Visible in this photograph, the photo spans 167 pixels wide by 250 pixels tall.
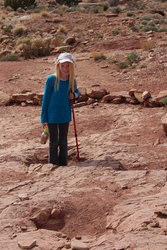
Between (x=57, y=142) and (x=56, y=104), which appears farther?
(x=57, y=142)

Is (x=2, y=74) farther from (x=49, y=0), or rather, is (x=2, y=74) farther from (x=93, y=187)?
(x=49, y=0)

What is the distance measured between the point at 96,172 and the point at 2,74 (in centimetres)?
917

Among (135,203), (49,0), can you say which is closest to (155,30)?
(135,203)

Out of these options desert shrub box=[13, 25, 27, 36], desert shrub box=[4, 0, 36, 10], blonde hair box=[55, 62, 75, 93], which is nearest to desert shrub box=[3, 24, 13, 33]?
desert shrub box=[13, 25, 27, 36]

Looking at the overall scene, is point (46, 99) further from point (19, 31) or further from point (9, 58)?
point (19, 31)

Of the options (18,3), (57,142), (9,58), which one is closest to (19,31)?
(9,58)

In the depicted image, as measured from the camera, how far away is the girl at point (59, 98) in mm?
5762

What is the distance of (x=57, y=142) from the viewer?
20.5 ft

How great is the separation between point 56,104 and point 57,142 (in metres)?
0.61

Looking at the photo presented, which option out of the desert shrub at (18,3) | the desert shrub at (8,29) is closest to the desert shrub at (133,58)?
the desert shrub at (8,29)

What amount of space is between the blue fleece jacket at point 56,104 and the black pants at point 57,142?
131 mm

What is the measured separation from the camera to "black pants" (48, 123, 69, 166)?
Result: 6145 millimetres

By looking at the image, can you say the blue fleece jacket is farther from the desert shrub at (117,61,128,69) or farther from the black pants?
the desert shrub at (117,61,128,69)

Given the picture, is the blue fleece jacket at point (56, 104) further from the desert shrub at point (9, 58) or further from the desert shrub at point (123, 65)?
the desert shrub at point (9, 58)
